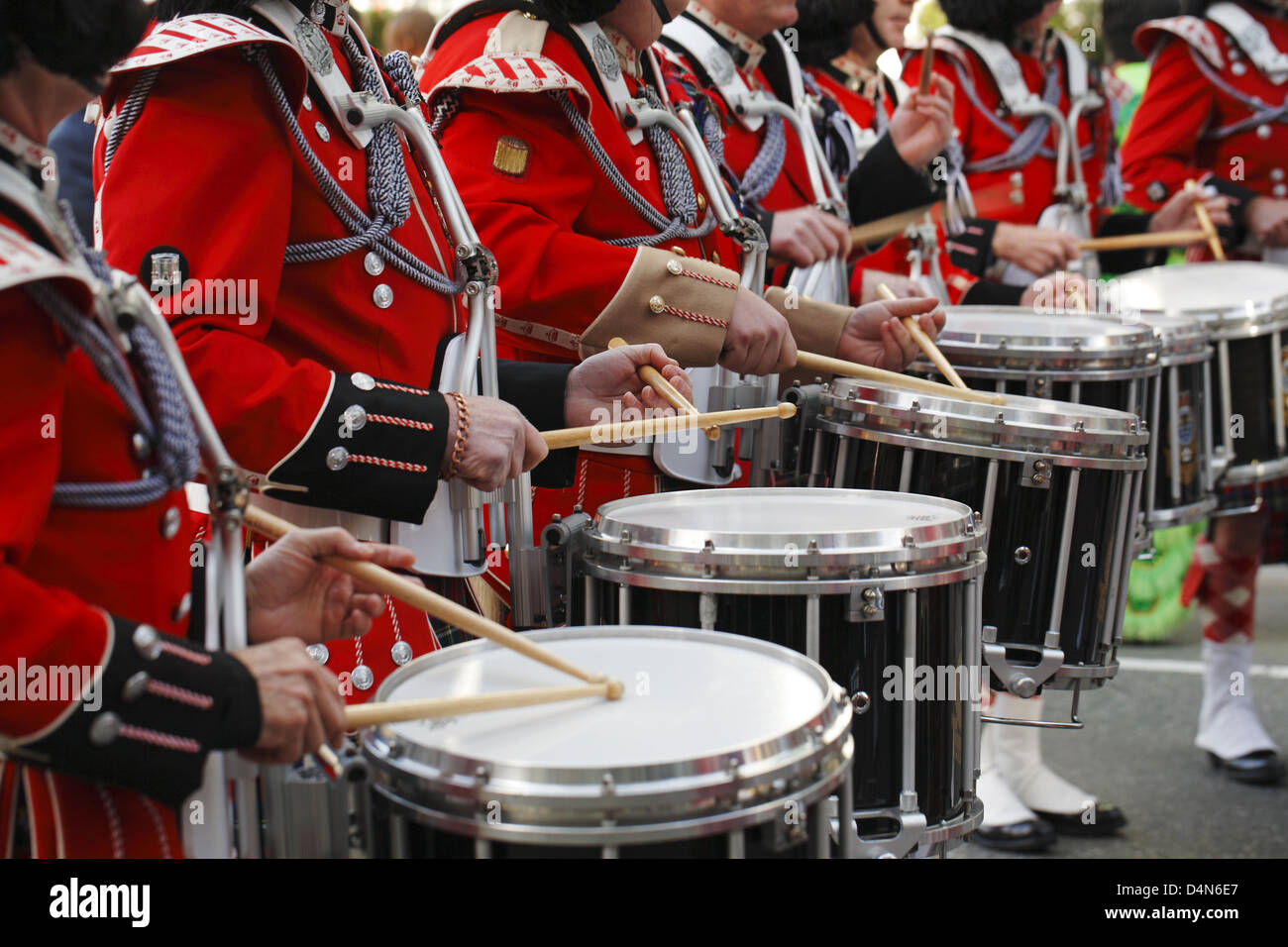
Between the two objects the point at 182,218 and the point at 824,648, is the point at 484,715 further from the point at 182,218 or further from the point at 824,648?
the point at 182,218

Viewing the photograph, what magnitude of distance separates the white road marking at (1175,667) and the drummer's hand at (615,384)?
4097mm

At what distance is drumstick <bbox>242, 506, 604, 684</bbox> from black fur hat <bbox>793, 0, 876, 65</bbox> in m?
3.36

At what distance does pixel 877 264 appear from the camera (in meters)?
4.61

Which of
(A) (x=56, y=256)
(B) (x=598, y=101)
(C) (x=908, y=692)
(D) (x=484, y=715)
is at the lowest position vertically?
(C) (x=908, y=692)

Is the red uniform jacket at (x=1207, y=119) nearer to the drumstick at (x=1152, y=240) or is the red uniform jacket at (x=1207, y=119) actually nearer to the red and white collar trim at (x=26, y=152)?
the drumstick at (x=1152, y=240)

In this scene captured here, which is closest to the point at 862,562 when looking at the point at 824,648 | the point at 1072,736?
the point at 824,648

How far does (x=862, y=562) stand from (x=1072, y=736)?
3.53 metres

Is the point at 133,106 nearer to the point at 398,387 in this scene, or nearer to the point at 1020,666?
the point at 398,387

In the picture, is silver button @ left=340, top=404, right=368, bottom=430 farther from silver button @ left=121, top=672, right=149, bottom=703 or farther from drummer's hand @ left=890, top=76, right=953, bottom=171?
drummer's hand @ left=890, top=76, right=953, bottom=171

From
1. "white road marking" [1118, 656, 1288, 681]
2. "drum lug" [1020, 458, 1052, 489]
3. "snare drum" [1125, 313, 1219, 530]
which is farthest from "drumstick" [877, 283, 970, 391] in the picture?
"white road marking" [1118, 656, 1288, 681]

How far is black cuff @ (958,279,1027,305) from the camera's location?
435 cm

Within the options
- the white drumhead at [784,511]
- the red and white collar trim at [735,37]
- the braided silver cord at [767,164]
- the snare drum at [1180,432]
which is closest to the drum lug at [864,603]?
the white drumhead at [784,511]

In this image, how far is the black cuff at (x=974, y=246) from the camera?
457 cm

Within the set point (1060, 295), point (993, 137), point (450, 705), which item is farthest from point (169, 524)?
point (993, 137)
